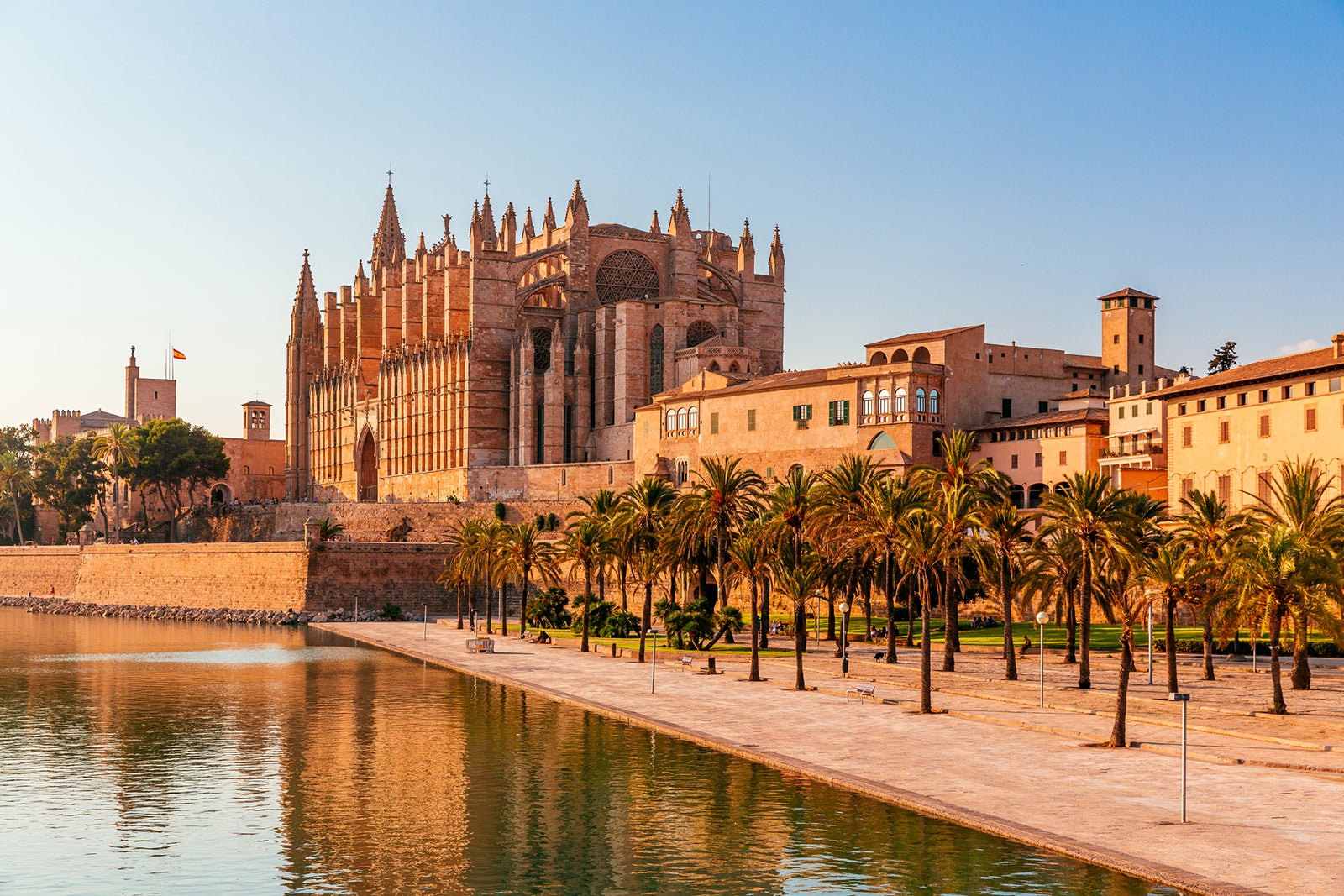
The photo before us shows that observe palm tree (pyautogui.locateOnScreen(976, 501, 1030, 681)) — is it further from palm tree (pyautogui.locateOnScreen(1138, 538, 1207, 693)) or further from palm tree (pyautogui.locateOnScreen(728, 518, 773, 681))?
palm tree (pyautogui.locateOnScreen(728, 518, 773, 681))

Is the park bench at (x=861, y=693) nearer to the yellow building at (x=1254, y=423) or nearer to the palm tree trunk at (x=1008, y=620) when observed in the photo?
the palm tree trunk at (x=1008, y=620)

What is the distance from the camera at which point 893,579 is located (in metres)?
49.3

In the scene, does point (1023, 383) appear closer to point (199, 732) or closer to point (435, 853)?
point (199, 732)

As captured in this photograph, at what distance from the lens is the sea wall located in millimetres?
77750

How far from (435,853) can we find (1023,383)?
5495 cm

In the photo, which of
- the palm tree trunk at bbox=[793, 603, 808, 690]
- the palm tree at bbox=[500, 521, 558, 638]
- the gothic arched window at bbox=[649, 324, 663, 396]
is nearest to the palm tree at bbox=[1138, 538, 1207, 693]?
the palm tree trunk at bbox=[793, 603, 808, 690]

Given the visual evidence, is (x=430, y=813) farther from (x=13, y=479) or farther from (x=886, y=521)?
(x=13, y=479)

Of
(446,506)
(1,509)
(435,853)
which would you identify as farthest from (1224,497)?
(1,509)

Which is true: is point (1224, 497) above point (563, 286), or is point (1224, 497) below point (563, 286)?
below

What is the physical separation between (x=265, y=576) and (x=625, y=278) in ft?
94.4

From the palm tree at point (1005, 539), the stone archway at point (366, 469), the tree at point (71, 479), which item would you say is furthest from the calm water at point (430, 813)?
the tree at point (71, 479)

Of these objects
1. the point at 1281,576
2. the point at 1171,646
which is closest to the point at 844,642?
the point at 1171,646

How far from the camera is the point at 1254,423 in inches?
2071

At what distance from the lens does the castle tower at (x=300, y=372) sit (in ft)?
405
